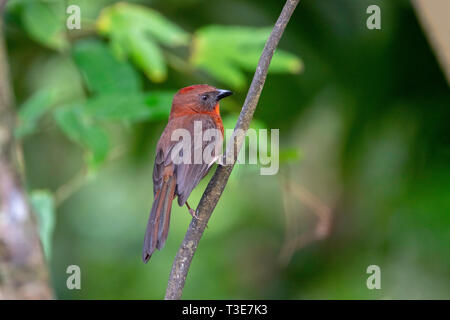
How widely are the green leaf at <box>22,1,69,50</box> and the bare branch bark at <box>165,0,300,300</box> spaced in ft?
6.59

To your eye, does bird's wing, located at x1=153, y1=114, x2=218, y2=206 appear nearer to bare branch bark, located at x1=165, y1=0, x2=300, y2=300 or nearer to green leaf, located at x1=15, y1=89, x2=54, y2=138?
bare branch bark, located at x1=165, y1=0, x2=300, y2=300

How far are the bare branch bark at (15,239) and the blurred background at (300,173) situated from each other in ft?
4.22

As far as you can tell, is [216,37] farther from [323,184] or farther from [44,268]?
Result: [323,184]

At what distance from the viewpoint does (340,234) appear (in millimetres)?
4012

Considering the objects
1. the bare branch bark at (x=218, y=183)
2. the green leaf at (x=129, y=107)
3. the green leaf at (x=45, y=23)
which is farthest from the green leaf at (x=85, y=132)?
the bare branch bark at (x=218, y=183)

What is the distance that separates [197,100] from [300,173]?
2014 millimetres

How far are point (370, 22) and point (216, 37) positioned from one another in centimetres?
71

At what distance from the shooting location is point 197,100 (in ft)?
7.47

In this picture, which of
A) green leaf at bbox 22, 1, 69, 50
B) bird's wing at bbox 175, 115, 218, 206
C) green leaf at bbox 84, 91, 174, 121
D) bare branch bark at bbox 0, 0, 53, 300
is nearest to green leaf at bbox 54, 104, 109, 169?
green leaf at bbox 84, 91, 174, 121
